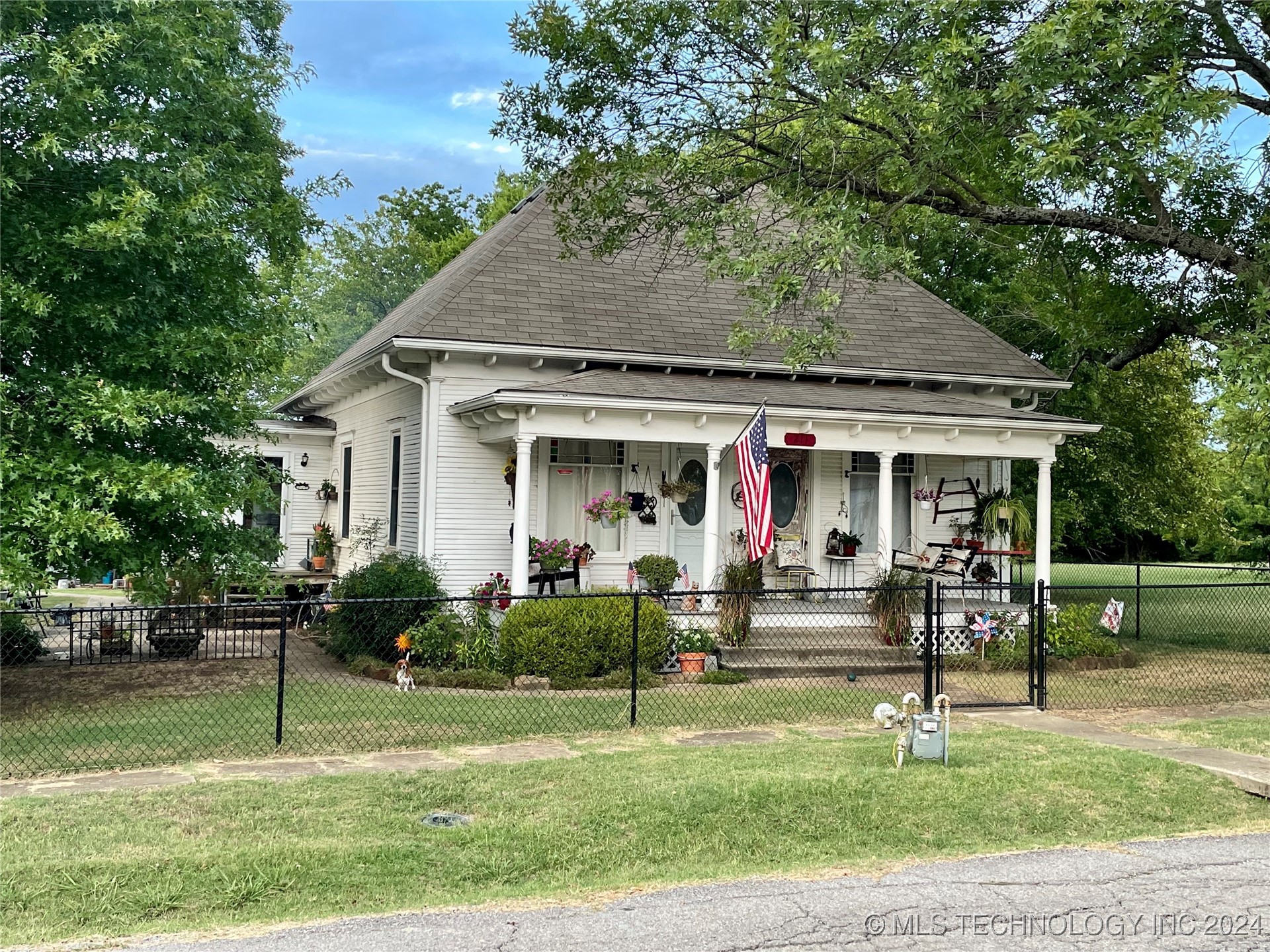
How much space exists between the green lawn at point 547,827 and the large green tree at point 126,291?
356 centimetres

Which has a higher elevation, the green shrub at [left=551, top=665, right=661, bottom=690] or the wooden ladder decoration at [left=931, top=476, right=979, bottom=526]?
the wooden ladder decoration at [left=931, top=476, right=979, bottom=526]

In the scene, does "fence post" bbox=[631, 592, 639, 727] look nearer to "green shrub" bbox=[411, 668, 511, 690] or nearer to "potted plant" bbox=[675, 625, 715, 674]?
"green shrub" bbox=[411, 668, 511, 690]

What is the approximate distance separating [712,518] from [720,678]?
2337mm

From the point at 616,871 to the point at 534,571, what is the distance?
9520 millimetres

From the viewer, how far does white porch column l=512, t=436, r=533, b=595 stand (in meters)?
13.9

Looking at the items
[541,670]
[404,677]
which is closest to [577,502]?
[541,670]

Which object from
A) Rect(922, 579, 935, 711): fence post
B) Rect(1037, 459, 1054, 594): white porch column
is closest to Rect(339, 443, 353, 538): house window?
Rect(1037, 459, 1054, 594): white porch column

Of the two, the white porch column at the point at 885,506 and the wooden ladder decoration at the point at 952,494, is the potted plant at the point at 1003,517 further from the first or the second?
the white porch column at the point at 885,506

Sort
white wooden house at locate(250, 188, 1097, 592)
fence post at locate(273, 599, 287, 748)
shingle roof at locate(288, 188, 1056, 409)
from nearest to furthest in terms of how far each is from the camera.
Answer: fence post at locate(273, 599, 287, 748) → white wooden house at locate(250, 188, 1097, 592) → shingle roof at locate(288, 188, 1056, 409)

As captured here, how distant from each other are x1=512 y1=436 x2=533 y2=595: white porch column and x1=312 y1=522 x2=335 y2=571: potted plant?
28.1 ft

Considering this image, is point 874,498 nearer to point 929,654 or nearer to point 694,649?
point 694,649

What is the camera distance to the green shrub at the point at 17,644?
13203 millimetres

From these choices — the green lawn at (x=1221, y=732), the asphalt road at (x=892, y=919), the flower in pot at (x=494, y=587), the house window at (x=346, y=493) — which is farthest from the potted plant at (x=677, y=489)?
the asphalt road at (x=892, y=919)

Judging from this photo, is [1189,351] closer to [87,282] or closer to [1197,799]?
[1197,799]
